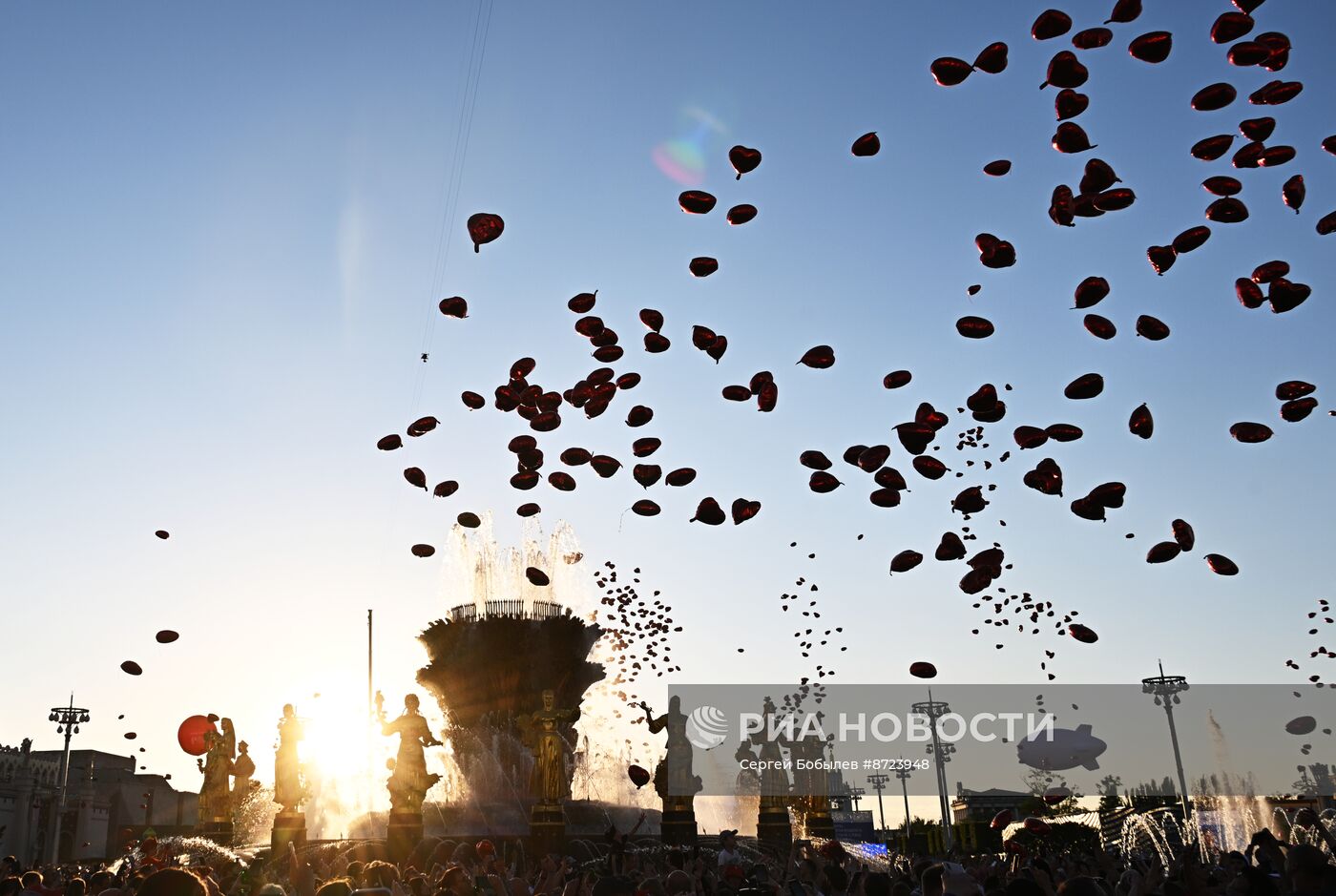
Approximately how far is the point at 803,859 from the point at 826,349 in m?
5.71

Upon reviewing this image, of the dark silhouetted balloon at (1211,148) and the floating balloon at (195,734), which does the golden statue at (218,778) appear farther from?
the dark silhouetted balloon at (1211,148)

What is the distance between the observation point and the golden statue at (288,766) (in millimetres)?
16391

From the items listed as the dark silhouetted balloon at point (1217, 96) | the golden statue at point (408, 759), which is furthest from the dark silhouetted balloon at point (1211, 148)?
the golden statue at point (408, 759)

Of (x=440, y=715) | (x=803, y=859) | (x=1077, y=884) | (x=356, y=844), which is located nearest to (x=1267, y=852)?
(x=803, y=859)

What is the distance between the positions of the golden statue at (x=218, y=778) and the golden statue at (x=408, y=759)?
4446mm

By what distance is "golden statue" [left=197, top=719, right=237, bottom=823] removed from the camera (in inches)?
718

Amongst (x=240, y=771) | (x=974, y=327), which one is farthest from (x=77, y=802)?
(x=974, y=327)

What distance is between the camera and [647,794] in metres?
33.7

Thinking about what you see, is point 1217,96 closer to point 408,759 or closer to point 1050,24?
point 1050,24

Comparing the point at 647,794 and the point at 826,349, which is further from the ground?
the point at 826,349

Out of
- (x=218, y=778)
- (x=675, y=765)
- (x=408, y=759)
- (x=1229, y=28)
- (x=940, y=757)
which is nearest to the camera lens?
(x=1229, y=28)

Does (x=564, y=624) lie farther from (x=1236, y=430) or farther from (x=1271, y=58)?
(x=1271, y=58)

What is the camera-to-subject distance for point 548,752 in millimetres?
18516

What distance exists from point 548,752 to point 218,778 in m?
6.11
